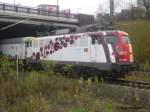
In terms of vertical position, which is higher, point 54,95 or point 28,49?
point 28,49

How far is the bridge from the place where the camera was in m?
37.0

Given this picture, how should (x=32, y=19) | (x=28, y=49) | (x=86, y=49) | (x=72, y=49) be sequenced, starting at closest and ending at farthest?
(x=86, y=49) < (x=72, y=49) < (x=28, y=49) < (x=32, y=19)

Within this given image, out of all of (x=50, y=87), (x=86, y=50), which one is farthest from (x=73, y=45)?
(x=50, y=87)

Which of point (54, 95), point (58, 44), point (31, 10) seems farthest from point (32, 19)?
point (54, 95)

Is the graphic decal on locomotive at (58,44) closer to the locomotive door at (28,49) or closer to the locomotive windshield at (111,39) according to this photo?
the locomotive windshield at (111,39)

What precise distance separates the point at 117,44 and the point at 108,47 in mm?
748

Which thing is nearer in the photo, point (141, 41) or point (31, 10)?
point (141, 41)

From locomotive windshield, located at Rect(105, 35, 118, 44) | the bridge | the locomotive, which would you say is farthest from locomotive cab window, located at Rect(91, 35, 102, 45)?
the bridge

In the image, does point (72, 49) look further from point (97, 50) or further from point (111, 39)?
point (111, 39)

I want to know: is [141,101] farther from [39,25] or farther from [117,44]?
[39,25]

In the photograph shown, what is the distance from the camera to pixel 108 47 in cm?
2288

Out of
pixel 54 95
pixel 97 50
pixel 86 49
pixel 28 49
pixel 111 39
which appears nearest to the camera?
pixel 54 95

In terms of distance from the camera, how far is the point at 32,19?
128 feet

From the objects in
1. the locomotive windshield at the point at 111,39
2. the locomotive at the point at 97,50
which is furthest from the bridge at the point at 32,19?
the locomotive windshield at the point at 111,39
